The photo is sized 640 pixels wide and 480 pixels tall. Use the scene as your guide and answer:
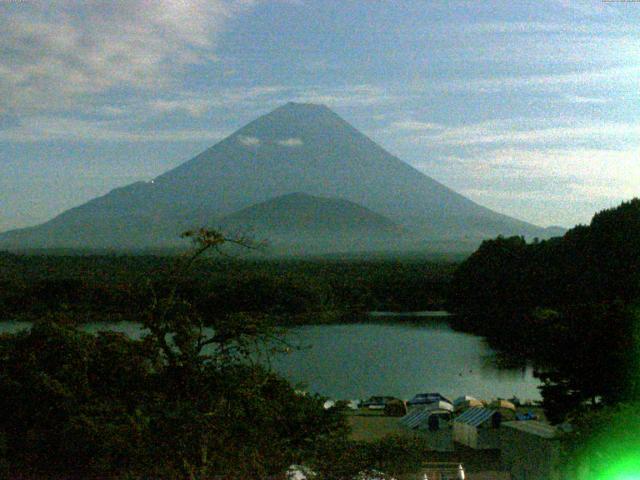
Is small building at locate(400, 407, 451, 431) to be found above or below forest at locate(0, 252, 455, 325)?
below

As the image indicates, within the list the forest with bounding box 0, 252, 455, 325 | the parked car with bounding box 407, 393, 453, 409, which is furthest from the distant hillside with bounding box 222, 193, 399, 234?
the parked car with bounding box 407, 393, 453, 409

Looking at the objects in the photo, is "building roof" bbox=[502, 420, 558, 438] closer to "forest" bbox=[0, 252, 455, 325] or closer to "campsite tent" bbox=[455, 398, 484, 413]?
"campsite tent" bbox=[455, 398, 484, 413]

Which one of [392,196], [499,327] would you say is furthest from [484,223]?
[499,327]

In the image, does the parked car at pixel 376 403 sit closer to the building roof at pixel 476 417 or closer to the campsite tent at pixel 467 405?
the campsite tent at pixel 467 405

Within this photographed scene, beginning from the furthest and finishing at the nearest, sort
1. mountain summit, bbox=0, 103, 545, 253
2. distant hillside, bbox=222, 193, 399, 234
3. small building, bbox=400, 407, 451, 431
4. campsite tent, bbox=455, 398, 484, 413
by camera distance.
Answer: mountain summit, bbox=0, 103, 545, 253
distant hillside, bbox=222, 193, 399, 234
campsite tent, bbox=455, 398, 484, 413
small building, bbox=400, 407, 451, 431

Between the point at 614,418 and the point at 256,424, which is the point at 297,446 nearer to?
the point at 256,424

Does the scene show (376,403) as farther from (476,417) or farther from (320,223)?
(320,223)

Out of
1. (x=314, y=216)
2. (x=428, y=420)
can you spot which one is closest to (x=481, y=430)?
(x=428, y=420)
